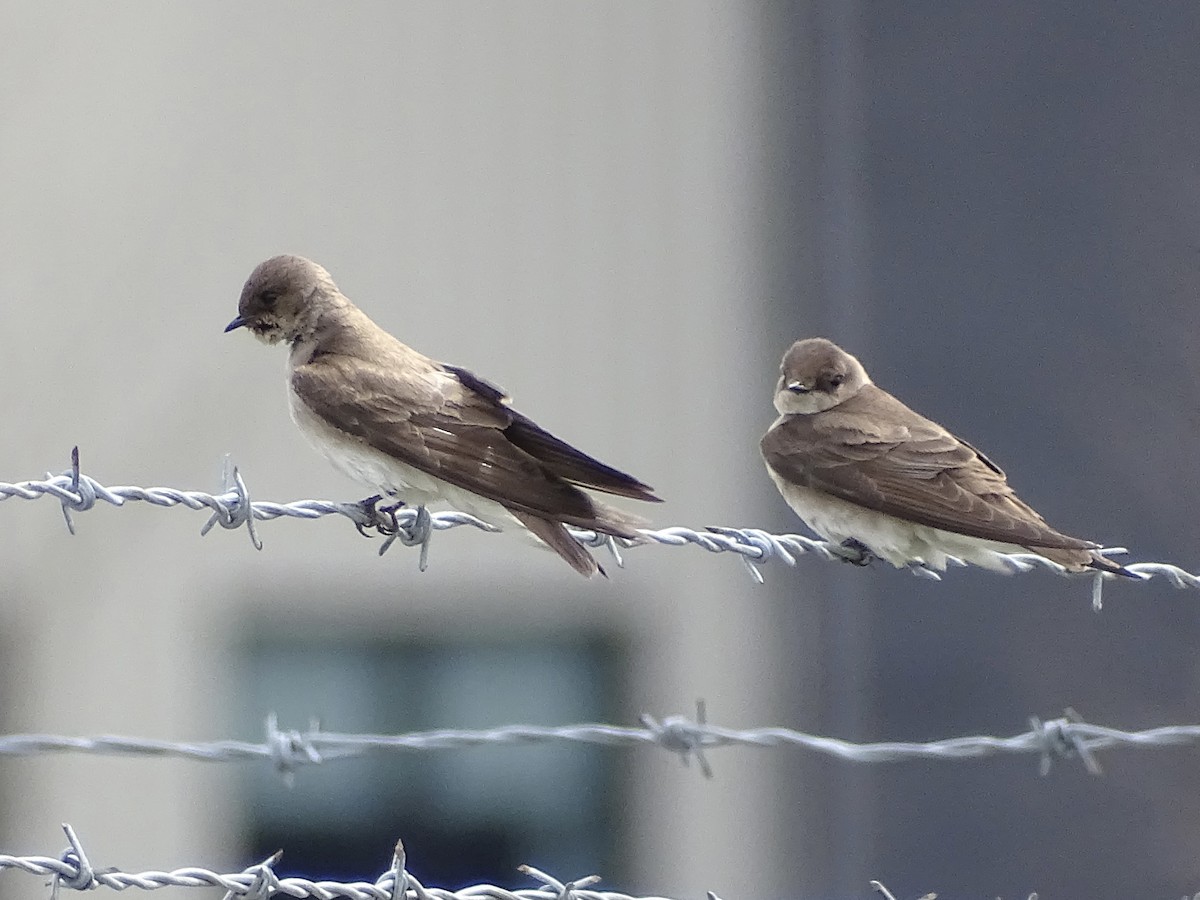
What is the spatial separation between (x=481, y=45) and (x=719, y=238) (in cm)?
152

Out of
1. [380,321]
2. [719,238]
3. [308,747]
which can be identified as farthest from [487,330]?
[308,747]

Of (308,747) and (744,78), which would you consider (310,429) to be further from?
(744,78)

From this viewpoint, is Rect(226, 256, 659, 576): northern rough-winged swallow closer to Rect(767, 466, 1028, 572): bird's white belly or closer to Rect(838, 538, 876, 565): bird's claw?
Rect(767, 466, 1028, 572): bird's white belly

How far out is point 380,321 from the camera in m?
8.51

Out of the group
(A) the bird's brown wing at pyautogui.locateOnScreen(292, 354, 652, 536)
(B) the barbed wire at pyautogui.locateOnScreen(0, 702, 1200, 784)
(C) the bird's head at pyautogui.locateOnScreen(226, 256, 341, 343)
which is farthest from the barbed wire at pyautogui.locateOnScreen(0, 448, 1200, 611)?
(C) the bird's head at pyautogui.locateOnScreen(226, 256, 341, 343)

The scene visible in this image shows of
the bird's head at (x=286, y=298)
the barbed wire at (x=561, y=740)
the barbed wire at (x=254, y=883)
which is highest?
the bird's head at (x=286, y=298)

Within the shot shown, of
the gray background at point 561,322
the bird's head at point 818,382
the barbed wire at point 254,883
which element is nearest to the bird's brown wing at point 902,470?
the bird's head at point 818,382

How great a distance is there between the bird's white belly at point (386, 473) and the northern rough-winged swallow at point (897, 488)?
3.30 ft

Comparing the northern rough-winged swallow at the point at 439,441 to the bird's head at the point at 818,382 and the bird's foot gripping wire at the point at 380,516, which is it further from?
the bird's head at the point at 818,382

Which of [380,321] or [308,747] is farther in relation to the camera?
[380,321]

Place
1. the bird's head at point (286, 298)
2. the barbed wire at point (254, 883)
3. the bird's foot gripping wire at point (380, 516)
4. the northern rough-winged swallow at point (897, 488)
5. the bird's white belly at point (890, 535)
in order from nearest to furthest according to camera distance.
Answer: the barbed wire at point (254, 883) < the bird's foot gripping wire at point (380, 516) < the northern rough-winged swallow at point (897, 488) < the bird's white belly at point (890, 535) < the bird's head at point (286, 298)

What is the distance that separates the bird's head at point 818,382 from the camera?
4.77 metres

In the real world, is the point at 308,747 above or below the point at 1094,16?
below

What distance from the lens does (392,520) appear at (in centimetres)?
395
